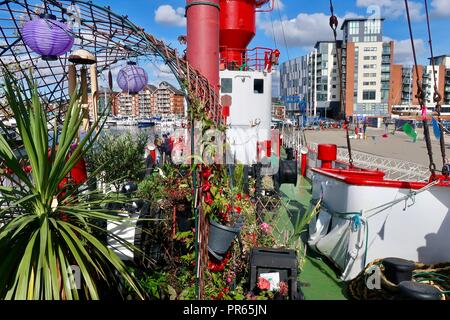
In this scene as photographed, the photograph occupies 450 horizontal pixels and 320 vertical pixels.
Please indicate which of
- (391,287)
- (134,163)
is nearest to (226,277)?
(391,287)

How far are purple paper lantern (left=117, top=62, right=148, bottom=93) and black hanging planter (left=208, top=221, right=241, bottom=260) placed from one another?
6222 mm

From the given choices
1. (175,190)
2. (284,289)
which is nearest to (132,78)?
(175,190)

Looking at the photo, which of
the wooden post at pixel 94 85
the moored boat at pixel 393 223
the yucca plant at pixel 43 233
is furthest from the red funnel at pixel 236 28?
the yucca plant at pixel 43 233

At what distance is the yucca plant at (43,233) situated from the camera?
7.51 ft

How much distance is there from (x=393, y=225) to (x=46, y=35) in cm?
597

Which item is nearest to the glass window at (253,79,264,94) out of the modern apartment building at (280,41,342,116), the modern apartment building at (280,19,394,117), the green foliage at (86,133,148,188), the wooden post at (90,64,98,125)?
the green foliage at (86,133,148,188)

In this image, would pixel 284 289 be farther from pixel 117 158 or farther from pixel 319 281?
pixel 117 158

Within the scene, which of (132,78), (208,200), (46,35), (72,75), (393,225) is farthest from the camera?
(132,78)

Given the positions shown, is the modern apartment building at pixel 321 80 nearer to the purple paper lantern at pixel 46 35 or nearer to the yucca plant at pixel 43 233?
the purple paper lantern at pixel 46 35

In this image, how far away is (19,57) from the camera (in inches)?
340

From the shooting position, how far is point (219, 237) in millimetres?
3557

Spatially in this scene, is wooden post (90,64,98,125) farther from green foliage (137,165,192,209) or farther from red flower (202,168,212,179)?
red flower (202,168,212,179)

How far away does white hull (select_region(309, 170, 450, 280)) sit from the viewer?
4621 millimetres

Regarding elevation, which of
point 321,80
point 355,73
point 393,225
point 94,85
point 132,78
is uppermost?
point 355,73
